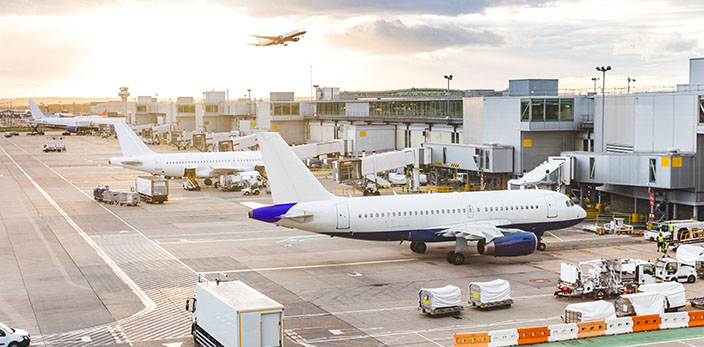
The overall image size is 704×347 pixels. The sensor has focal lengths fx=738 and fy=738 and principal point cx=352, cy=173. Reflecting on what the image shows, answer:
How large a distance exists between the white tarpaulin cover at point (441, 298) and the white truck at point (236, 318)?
8876 millimetres

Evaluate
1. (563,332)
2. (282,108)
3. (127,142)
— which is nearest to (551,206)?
(563,332)

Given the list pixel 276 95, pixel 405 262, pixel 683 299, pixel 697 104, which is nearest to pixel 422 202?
pixel 405 262

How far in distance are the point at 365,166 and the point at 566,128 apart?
2121 cm

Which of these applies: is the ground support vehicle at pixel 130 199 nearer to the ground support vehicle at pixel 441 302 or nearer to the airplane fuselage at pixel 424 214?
the airplane fuselage at pixel 424 214

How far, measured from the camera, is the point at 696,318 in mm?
32906

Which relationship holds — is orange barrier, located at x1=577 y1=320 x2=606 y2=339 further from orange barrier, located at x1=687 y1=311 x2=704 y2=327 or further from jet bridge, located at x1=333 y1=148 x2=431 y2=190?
jet bridge, located at x1=333 y1=148 x2=431 y2=190

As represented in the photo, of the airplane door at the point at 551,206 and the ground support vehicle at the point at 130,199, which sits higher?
the airplane door at the point at 551,206

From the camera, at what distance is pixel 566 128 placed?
73125 mm

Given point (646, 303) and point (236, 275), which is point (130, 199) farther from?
point (646, 303)

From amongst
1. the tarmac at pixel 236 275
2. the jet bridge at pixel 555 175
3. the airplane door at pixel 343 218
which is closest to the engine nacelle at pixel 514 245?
the tarmac at pixel 236 275

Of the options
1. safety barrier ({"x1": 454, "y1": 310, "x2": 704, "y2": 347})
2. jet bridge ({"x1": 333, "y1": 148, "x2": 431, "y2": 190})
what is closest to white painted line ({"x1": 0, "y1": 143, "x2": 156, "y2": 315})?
safety barrier ({"x1": 454, "y1": 310, "x2": 704, "y2": 347})

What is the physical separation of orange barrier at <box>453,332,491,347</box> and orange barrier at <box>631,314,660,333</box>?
7.67 m

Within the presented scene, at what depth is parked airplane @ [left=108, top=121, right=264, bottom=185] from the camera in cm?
8900

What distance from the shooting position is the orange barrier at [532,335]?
29578 mm
